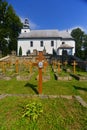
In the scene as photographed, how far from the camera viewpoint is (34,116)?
177 inches

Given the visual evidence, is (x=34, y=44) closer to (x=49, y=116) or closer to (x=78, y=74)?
(x=78, y=74)

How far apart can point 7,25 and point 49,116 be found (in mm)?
43789

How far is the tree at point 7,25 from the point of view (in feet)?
142

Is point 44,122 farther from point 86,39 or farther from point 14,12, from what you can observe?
point 86,39

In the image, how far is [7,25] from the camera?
4625cm

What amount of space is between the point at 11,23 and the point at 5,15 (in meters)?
2.46

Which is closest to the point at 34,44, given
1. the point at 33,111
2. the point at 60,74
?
the point at 60,74

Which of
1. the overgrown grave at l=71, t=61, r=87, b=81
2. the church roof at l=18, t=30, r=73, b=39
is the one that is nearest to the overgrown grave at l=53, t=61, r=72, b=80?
the overgrown grave at l=71, t=61, r=87, b=81

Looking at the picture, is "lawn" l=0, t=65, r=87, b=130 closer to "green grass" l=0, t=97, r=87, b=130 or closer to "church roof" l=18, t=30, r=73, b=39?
"green grass" l=0, t=97, r=87, b=130

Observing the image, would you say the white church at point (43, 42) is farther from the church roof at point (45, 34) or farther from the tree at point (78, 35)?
the tree at point (78, 35)

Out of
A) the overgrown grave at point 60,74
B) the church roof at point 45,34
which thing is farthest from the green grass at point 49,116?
the church roof at point 45,34

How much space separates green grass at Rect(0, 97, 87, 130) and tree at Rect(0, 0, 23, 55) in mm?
38068

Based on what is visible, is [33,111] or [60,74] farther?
[60,74]

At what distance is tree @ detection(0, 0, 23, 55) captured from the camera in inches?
1705
